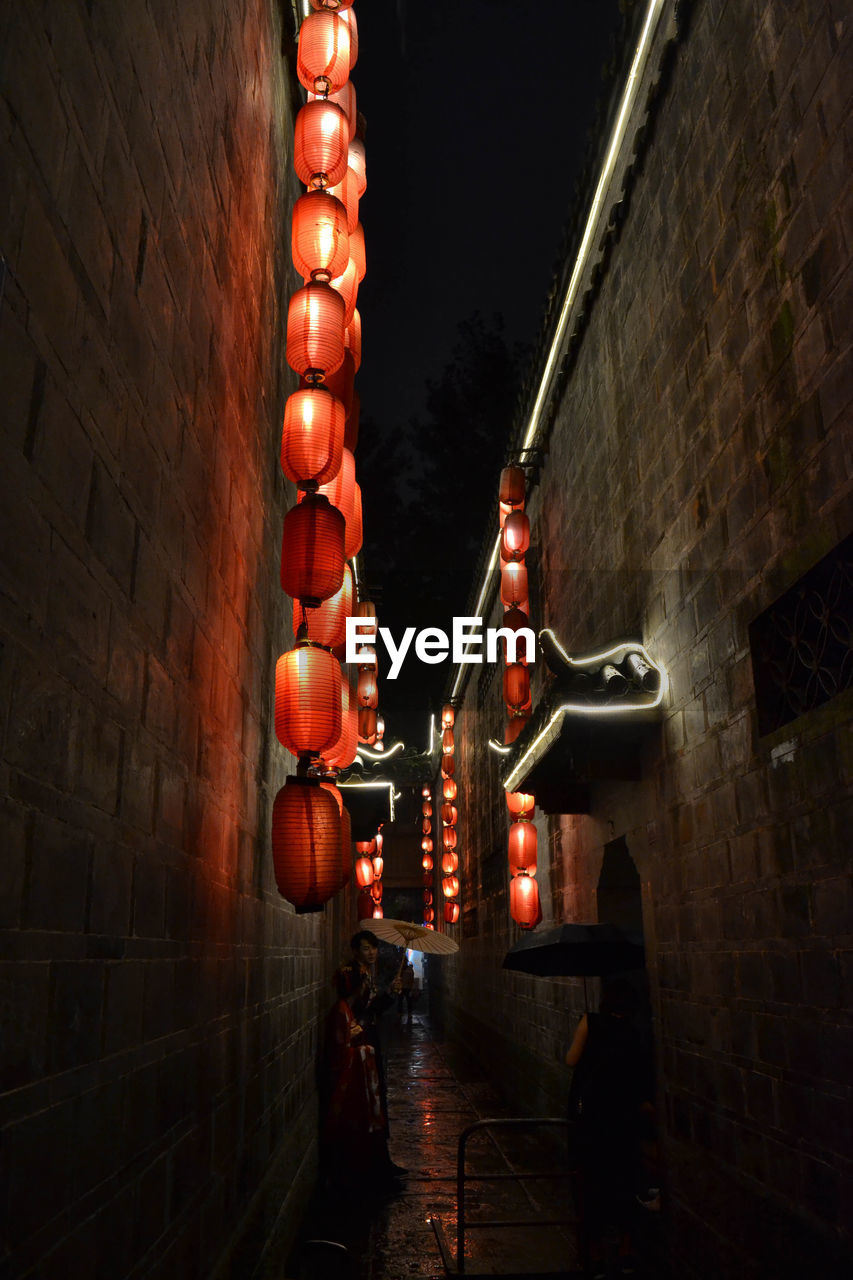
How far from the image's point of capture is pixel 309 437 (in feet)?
21.7

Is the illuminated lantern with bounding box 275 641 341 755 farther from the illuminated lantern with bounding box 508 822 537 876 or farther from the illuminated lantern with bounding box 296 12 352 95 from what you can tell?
the illuminated lantern with bounding box 508 822 537 876

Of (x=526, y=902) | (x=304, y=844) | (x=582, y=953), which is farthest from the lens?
(x=526, y=902)

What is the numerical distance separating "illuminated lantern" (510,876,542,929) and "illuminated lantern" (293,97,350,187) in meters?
9.87

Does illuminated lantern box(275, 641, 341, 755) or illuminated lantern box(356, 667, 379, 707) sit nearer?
illuminated lantern box(275, 641, 341, 755)

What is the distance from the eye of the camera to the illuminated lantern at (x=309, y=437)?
6637mm

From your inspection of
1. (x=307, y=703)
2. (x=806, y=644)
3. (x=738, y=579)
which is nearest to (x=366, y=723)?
(x=307, y=703)

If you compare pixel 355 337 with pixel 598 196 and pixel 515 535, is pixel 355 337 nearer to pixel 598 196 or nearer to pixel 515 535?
pixel 598 196

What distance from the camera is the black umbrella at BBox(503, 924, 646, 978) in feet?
25.0

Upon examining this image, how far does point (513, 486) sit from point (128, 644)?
1093cm

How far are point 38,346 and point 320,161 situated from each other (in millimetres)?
5412

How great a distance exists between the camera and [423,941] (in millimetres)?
11492

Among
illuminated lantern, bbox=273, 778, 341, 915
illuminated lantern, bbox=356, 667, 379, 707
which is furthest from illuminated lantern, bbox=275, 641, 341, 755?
illuminated lantern, bbox=356, 667, 379, 707

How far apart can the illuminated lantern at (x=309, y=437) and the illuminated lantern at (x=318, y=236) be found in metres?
1.08

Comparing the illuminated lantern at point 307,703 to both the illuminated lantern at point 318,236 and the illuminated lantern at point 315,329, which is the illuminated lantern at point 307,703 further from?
the illuminated lantern at point 318,236
